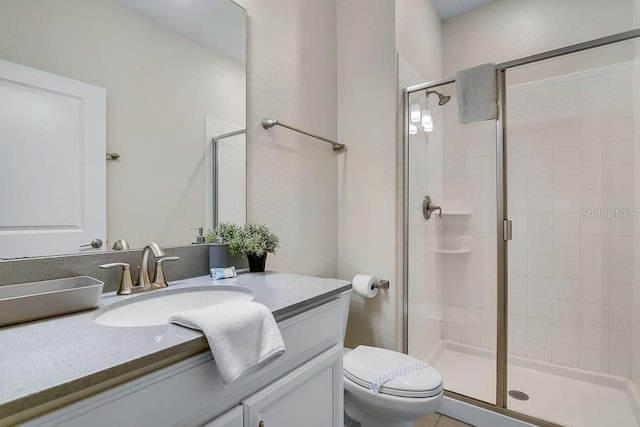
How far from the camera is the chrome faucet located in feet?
3.40

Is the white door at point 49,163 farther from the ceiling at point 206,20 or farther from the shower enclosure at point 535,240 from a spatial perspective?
the shower enclosure at point 535,240

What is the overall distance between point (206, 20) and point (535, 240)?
2.35m

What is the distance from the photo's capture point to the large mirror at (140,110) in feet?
2.91

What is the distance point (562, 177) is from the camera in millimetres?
2117

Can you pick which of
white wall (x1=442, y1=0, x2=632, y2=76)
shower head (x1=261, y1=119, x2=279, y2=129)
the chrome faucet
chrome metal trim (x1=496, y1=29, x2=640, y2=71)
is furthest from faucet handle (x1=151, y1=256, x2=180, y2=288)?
white wall (x1=442, y1=0, x2=632, y2=76)

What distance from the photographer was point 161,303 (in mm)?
993

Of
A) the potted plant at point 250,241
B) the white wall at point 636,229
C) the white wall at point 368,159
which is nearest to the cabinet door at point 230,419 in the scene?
the potted plant at point 250,241

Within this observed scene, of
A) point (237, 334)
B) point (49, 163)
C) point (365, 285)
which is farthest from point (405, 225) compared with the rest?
point (49, 163)

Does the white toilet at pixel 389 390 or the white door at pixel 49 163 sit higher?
the white door at pixel 49 163

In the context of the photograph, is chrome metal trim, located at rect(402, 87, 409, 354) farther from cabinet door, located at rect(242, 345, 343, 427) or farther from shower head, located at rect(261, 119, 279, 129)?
cabinet door, located at rect(242, 345, 343, 427)

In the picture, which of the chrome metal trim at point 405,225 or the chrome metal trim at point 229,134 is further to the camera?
the chrome metal trim at point 405,225

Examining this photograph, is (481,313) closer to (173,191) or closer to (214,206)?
(214,206)

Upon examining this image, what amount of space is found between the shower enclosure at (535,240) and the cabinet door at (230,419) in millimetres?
1392

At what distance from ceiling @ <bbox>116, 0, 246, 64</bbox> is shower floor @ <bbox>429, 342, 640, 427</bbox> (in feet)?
7.17
